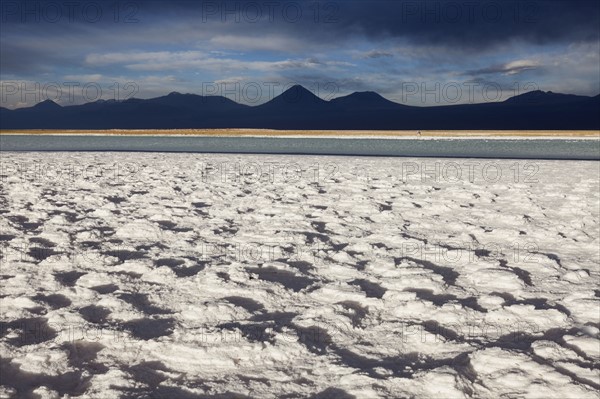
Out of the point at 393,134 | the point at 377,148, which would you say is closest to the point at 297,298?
the point at 377,148

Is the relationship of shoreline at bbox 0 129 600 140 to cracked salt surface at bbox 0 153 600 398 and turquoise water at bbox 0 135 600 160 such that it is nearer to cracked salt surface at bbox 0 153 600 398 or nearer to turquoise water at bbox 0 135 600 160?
turquoise water at bbox 0 135 600 160

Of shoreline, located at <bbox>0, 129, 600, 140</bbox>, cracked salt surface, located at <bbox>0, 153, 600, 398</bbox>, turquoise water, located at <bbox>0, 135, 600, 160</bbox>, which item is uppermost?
shoreline, located at <bbox>0, 129, 600, 140</bbox>

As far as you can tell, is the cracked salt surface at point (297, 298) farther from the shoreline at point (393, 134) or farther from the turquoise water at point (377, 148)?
the shoreline at point (393, 134)

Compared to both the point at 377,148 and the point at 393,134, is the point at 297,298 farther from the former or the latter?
the point at 393,134

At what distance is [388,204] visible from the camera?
504 cm

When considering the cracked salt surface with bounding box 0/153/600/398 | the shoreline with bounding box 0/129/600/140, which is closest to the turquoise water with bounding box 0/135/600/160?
the cracked salt surface with bounding box 0/153/600/398

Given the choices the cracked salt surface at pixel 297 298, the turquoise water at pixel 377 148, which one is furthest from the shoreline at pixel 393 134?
the cracked salt surface at pixel 297 298

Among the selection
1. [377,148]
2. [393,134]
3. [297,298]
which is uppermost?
[393,134]

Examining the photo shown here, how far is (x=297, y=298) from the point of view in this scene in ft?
8.17

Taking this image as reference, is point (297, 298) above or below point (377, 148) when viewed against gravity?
below

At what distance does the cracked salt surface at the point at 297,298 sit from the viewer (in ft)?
5.67

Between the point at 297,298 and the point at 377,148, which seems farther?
the point at 377,148

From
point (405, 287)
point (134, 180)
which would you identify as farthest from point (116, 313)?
point (134, 180)

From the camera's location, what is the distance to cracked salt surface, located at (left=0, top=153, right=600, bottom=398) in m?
1.73
